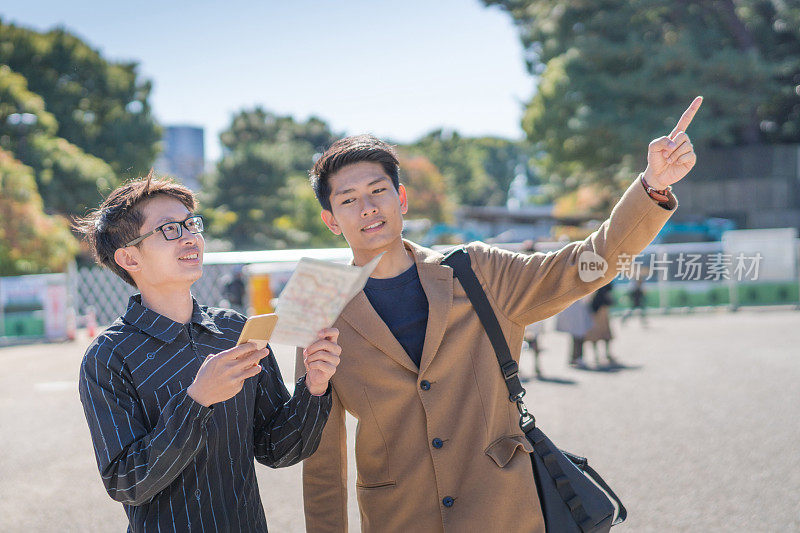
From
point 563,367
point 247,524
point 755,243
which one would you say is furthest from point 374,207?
point 755,243

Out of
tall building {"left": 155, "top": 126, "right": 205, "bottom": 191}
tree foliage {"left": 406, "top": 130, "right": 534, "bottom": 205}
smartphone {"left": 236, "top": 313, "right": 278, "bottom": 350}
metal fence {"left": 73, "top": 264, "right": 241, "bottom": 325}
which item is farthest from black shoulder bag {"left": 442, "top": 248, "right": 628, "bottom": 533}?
tall building {"left": 155, "top": 126, "right": 205, "bottom": 191}

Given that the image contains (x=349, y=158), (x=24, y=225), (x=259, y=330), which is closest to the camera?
(x=259, y=330)

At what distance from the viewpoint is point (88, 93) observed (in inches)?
1230

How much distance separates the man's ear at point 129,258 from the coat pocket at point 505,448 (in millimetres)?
1118

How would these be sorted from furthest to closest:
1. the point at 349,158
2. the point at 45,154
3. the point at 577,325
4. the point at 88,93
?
the point at 88,93, the point at 45,154, the point at 577,325, the point at 349,158

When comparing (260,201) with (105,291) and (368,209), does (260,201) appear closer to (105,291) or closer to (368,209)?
(105,291)

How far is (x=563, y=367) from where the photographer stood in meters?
10.5

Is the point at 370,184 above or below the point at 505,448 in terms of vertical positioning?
above

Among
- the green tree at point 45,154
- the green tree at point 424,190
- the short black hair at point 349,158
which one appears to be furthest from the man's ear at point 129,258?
the green tree at point 424,190

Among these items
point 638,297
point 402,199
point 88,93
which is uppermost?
point 88,93

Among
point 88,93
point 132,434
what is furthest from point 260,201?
point 132,434

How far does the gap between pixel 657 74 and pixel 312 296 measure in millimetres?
23778

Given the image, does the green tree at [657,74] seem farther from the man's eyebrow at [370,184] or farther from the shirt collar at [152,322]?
the shirt collar at [152,322]

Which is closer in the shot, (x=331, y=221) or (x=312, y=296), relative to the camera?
(x=312, y=296)
